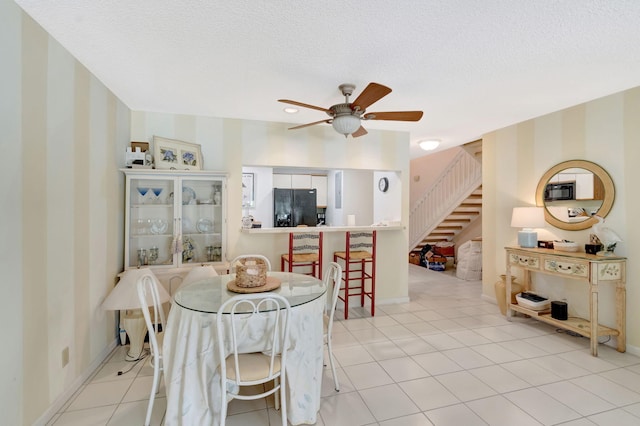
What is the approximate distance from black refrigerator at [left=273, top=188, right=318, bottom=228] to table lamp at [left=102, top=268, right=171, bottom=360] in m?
3.58

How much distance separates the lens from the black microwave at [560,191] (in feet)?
11.0

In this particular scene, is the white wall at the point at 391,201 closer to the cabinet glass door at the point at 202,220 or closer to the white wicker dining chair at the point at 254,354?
the cabinet glass door at the point at 202,220

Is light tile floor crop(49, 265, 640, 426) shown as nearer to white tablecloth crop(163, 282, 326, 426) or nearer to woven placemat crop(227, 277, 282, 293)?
white tablecloth crop(163, 282, 326, 426)

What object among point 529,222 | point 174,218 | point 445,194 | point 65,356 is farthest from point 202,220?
point 445,194

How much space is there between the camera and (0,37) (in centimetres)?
154

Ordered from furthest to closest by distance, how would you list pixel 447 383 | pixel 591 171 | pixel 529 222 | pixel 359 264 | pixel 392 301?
A: pixel 392 301 < pixel 359 264 < pixel 529 222 < pixel 591 171 < pixel 447 383

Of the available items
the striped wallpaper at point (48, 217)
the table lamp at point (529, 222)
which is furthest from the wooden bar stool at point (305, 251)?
the table lamp at point (529, 222)

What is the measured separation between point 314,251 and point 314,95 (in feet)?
6.03

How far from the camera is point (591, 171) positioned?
10.4 ft

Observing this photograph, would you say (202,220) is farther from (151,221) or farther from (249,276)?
(249,276)

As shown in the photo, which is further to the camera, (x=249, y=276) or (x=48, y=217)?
(x=249, y=276)

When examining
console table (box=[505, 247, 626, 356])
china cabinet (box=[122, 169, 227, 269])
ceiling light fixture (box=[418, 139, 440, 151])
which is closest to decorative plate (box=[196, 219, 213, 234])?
china cabinet (box=[122, 169, 227, 269])

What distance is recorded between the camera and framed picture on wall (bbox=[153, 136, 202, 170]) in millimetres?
3324

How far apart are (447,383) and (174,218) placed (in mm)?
3018
